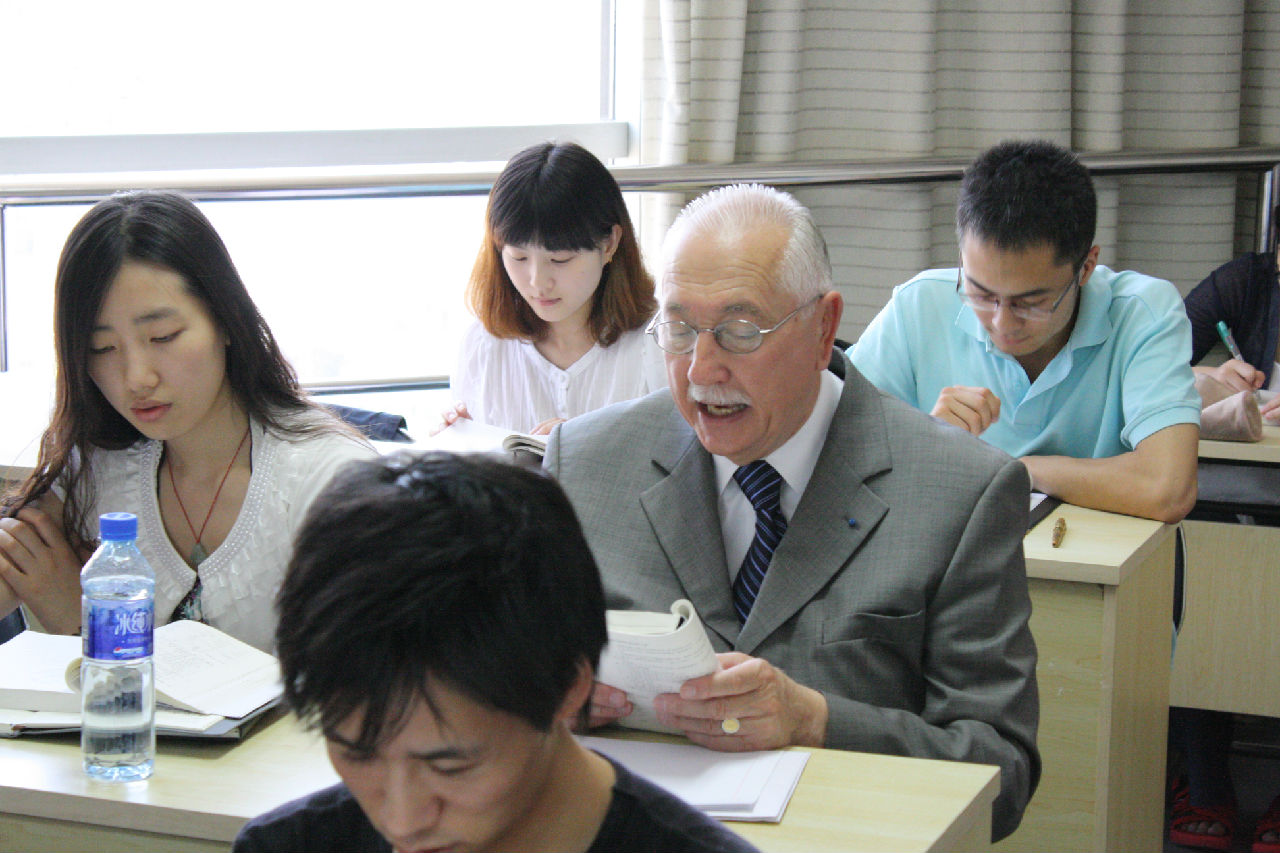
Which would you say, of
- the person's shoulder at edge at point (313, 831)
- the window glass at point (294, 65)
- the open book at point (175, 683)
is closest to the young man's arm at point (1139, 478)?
the open book at point (175, 683)

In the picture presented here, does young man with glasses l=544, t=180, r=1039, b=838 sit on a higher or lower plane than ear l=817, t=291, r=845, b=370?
lower

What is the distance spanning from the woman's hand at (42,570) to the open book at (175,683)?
8.9 inches

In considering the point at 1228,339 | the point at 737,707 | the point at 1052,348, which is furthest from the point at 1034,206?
the point at 737,707

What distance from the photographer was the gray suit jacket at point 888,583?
151 cm

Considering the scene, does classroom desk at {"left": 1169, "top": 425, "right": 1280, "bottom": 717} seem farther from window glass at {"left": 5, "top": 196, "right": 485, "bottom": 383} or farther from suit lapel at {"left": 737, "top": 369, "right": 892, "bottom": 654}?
window glass at {"left": 5, "top": 196, "right": 485, "bottom": 383}

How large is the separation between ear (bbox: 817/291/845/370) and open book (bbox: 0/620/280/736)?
29.5 inches

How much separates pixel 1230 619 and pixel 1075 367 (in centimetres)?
75

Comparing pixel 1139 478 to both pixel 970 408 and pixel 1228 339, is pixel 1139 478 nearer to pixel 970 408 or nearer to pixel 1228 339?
pixel 970 408

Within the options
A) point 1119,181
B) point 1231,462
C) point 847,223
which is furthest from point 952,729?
point 1119,181

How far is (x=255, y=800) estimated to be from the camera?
1.30 metres

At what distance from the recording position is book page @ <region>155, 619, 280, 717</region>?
4.77ft

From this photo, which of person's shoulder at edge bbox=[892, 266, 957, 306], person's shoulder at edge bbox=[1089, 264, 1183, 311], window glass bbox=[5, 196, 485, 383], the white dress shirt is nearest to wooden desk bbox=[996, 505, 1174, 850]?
the white dress shirt

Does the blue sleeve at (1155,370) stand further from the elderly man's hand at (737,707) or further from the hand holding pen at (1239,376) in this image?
the elderly man's hand at (737,707)

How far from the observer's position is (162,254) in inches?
71.0
